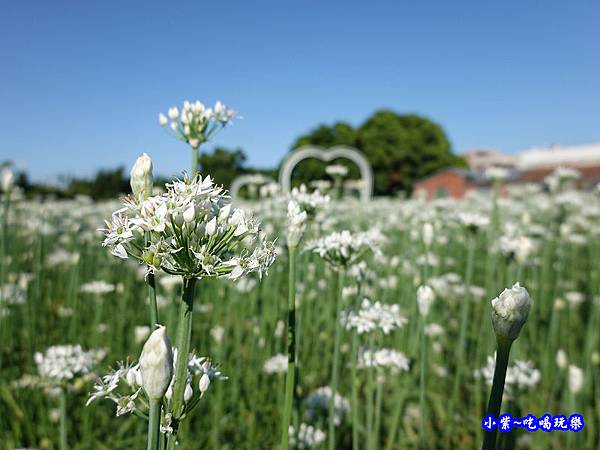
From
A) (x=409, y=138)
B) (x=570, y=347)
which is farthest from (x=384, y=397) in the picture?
(x=409, y=138)

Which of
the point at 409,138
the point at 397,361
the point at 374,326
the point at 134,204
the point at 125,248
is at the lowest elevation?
the point at 397,361

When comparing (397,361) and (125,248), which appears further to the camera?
(397,361)

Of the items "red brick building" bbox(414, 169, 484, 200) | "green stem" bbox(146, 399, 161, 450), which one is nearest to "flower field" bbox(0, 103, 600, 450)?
"green stem" bbox(146, 399, 161, 450)

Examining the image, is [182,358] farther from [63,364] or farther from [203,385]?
[63,364]

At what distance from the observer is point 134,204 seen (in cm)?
106

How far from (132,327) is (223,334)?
1115 mm

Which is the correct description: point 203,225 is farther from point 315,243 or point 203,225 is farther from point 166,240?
point 315,243

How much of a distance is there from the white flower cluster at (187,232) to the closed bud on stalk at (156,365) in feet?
0.61

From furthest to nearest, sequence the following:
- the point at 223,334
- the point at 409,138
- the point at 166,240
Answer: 1. the point at 409,138
2. the point at 223,334
3. the point at 166,240

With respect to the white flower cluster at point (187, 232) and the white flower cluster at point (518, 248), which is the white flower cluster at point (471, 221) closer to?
the white flower cluster at point (518, 248)

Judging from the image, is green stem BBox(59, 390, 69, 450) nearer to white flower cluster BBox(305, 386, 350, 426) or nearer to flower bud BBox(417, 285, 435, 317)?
white flower cluster BBox(305, 386, 350, 426)

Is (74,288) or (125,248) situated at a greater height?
(125,248)

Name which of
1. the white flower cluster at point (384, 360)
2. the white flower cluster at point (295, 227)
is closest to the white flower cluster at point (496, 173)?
the white flower cluster at point (384, 360)

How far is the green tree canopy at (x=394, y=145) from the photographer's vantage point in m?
40.7
